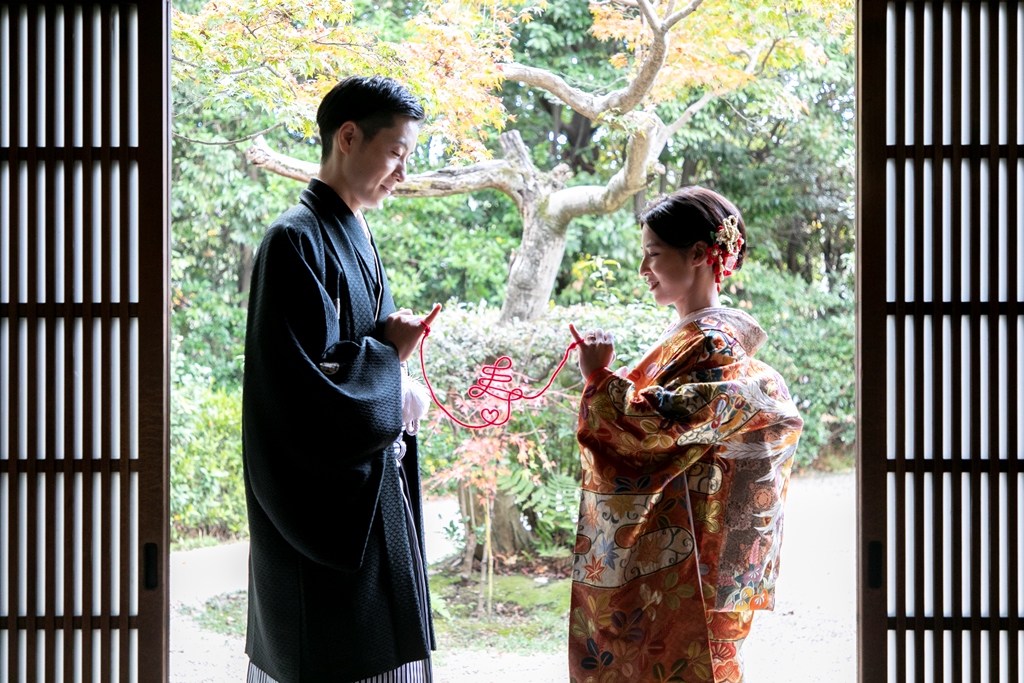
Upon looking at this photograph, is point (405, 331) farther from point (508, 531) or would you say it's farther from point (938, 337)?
point (508, 531)

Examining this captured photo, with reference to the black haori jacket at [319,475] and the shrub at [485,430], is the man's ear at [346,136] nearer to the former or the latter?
the black haori jacket at [319,475]

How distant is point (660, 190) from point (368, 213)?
2380 millimetres

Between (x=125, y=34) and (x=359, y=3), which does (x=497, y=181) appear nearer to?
(x=359, y=3)

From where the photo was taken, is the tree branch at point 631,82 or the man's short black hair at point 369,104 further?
the tree branch at point 631,82

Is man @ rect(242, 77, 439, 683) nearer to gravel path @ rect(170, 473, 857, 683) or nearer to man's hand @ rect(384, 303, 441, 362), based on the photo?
man's hand @ rect(384, 303, 441, 362)

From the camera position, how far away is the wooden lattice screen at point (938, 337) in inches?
90.0

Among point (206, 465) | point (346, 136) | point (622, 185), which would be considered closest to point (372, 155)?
point (346, 136)

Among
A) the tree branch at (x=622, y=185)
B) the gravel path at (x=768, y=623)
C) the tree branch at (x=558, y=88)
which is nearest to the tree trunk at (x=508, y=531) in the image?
the gravel path at (x=768, y=623)

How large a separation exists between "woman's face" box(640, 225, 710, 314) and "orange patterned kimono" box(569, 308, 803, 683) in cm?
9

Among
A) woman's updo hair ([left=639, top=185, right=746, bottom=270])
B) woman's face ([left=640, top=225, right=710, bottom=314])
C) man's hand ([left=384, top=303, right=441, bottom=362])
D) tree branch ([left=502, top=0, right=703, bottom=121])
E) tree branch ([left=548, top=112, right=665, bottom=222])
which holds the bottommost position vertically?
man's hand ([left=384, top=303, right=441, bottom=362])

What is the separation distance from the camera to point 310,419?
1.93 meters

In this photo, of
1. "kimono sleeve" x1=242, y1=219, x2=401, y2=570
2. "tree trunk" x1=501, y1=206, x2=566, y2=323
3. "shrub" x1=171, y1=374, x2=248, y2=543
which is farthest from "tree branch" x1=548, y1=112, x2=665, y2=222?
"shrub" x1=171, y1=374, x2=248, y2=543

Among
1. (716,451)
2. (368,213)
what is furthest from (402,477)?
(368,213)

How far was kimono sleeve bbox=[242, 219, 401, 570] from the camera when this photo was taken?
75.9 inches
